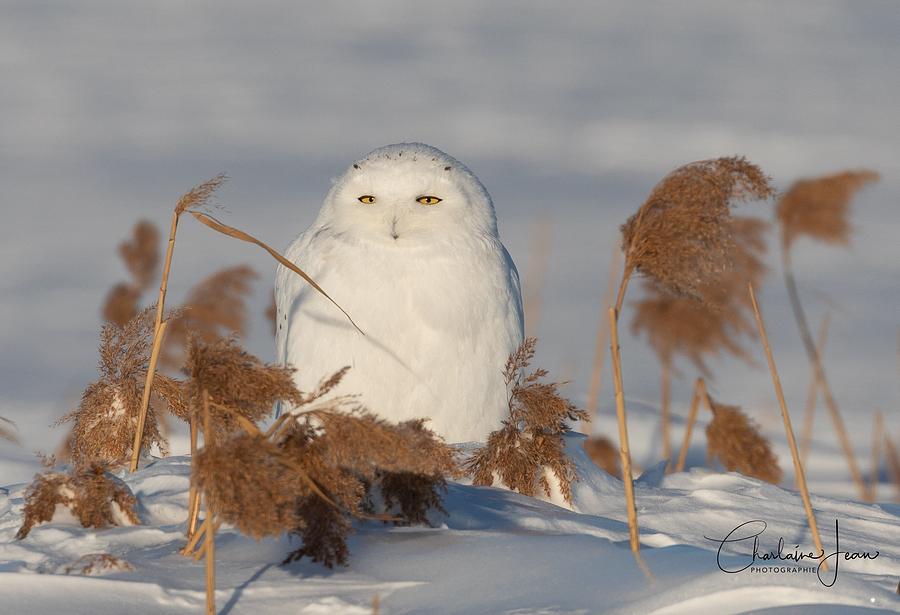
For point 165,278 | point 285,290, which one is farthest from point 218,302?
point 165,278

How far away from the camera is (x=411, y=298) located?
439cm

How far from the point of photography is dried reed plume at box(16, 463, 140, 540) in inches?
117

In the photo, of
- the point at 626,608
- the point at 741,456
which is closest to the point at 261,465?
the point at 626,608

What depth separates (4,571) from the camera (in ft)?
8.59

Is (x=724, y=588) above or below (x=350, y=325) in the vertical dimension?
below

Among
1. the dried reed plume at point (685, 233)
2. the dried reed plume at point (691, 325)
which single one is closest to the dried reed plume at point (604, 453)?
the dried reed plume at point (691, 325)

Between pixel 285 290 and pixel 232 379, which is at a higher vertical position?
pixel 285 290

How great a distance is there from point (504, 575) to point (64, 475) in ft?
3.97

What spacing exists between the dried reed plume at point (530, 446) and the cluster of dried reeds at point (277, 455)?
3.24ft

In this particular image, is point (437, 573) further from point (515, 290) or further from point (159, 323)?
point (515, 290)

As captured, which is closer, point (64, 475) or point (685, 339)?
point (64, 475)

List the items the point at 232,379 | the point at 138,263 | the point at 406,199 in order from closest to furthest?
the point at 232,379
the point at 406,199
the point at 138,263

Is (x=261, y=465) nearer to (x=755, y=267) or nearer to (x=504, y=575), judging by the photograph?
(x=504, y=575)

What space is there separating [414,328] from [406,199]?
0.50m
